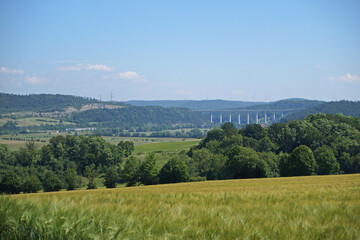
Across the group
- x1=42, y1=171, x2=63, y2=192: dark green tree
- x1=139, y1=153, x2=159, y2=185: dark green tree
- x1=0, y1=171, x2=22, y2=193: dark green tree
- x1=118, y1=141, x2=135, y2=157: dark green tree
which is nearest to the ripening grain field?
x1=139, y1=153, x2=159, y2=185: dark green tree

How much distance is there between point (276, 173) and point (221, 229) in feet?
275

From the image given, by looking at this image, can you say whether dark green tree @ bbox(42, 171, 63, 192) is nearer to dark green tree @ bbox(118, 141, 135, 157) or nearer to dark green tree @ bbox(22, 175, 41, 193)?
dark green tree @ bbox(22, 175, 41, 193)

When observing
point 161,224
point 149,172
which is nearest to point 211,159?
point 149,172

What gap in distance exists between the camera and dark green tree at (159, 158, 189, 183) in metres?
81.8

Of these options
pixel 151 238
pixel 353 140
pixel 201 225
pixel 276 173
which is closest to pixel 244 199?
pixel 201 225

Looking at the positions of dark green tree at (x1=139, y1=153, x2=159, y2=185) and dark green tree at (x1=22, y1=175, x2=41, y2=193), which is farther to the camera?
dark green tree at (x1=22, y1=175, x2=41, y2=193)

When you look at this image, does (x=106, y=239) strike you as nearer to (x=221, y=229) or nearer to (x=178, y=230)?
(x=178, y=230)

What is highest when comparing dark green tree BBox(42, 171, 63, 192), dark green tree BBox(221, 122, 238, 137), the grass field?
dark green tree BBox(221, 122, 238, 137)

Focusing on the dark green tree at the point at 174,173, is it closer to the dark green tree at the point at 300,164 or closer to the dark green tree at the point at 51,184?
the dark green tree at the point at 300,164

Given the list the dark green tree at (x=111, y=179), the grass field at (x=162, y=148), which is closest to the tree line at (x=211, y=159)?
the dark green tree at (x=111, y=179)

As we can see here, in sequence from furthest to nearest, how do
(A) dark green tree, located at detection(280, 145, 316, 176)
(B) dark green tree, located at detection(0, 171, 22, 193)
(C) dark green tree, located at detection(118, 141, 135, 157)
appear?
(C) dark green tree, located at detection(118, 141, 135, 157), (B) dark green tree, located at detection(0, 171, 22, 193), (A) dark green tree, located at detection(280, 145, 316, 176)

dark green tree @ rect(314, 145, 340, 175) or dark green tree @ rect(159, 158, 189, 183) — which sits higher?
dark green tree @ rect(314, 145, 340, 175)

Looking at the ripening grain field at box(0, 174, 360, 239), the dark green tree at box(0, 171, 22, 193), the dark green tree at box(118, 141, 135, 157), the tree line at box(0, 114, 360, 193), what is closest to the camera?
the ripening grain field at box(0, 174, 360, 239)

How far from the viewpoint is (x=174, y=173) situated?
81.9m
